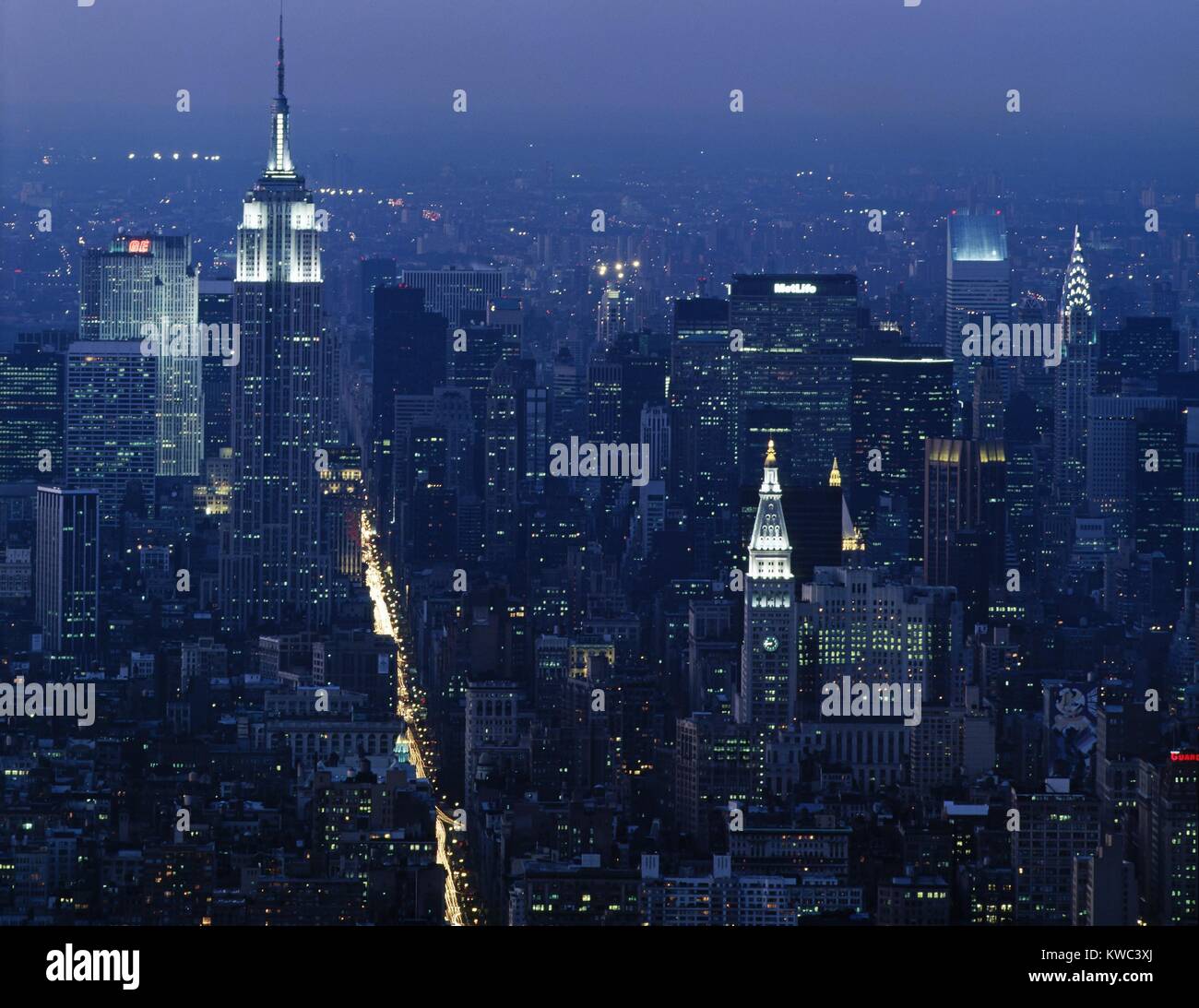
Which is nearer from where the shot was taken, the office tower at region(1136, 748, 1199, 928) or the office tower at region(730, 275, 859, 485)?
the office tower at region(1136, 748, 1199, 928)

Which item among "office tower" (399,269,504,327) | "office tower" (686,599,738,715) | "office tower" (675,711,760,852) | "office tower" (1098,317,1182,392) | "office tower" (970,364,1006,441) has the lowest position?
"office tower" (675,711,760,852)

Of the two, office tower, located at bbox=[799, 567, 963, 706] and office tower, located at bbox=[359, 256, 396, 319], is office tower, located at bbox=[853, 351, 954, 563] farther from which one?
office tower, located at bbox=[359, 256, 396, 319]

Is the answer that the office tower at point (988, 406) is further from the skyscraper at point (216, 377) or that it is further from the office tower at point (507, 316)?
the skyscraper at point (216, 377)

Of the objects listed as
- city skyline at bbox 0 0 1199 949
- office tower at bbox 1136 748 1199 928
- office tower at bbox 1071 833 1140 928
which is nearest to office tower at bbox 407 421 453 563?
city skyline at bbox 0 0 1199 949

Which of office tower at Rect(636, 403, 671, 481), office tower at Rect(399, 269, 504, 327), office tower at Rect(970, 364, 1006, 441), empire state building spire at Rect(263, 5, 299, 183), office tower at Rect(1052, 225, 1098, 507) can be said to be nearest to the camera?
empire state building spire at Rect(263, 5, 299, 183)

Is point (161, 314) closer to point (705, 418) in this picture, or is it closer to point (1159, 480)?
point (705, 418)

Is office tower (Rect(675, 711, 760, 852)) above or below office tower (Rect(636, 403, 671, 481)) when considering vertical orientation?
below

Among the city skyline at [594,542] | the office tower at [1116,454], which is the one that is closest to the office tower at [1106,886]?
the city skyline at [594,542]
